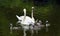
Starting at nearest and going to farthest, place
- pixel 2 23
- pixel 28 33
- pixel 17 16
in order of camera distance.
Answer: pixel 28 33, pixel 2 23, pixel 17 16

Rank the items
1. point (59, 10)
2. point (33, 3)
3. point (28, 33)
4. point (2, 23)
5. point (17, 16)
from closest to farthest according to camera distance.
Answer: point (28, 33)
point (2, 23)
point (17, 16)
point (59, 10)
point (33, 3)

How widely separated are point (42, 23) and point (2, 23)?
1365 millimetres

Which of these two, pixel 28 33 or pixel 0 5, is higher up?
pixel 0 5

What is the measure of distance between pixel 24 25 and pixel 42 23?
607 mm

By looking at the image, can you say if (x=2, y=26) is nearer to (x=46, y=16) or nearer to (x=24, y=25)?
(x=24, y=25)

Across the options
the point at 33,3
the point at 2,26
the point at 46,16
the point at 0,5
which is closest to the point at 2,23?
the point at 2,26

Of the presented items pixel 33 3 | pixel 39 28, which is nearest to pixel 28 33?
pixel 39 28

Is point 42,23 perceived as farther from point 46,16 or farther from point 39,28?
point 46,16

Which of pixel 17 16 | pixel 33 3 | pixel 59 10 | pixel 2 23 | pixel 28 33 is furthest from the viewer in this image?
pixel 33 3

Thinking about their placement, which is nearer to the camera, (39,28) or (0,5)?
(39,28)

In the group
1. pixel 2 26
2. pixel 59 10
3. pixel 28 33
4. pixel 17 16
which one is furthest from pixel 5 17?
pixel 59 10

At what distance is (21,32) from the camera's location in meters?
9.19

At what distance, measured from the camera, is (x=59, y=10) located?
12.9 m

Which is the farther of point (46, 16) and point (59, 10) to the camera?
point (59, 10)
